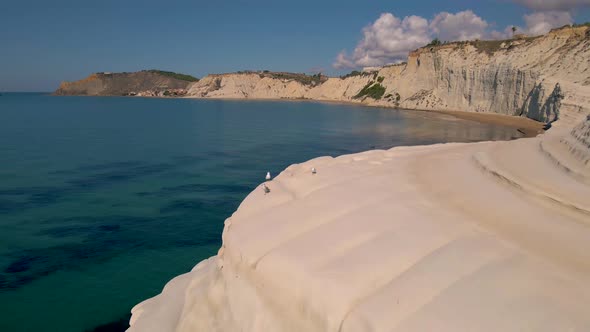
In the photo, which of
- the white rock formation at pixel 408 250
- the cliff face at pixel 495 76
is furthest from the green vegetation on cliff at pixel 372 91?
the white rock formation at pixel 408 250

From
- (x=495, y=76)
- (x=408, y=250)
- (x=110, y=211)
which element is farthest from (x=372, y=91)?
(x=408, y=250)

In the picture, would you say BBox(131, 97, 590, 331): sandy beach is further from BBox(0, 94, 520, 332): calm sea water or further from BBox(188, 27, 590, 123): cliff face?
BBox(188, 27, 590, 123): cliff face

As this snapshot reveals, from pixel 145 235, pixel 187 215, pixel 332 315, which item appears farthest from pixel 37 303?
pixel 332 315

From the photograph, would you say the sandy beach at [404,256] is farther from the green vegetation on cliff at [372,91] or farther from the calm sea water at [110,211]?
the green vegetation on cliff at [372,91]

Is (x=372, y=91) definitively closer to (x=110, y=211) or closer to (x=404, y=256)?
(x=110, y=211)

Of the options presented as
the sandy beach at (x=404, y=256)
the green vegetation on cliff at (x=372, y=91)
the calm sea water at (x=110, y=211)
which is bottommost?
the calm sea water at (x=110, y=211)

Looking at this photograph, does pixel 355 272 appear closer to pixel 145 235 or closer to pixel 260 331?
pixel 260 331

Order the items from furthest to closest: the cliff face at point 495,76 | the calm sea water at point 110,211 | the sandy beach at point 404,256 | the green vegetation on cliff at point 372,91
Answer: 1. the green vegetation on cliff at point 372,91
2. the cliff face at point 495,76
3. the calm sea water at point 110,211
4. the sandy beach at point 404,256

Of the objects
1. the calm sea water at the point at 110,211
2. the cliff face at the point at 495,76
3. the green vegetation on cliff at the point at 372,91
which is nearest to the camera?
the calm sea water at the point at 110,211
